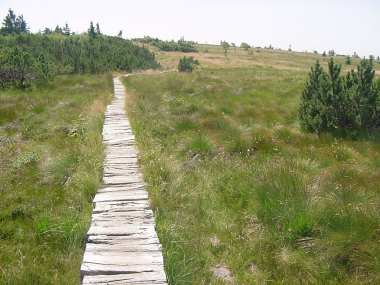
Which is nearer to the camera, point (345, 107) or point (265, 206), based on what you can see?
point (265, 206)

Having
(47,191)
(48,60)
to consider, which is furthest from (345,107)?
(48,60)

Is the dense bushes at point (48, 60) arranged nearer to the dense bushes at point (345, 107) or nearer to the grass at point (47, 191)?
the grass at point (47, 191)

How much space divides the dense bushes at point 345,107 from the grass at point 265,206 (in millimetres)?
774

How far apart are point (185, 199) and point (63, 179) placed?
8.35ft

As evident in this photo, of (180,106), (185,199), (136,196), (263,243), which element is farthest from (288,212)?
(180,106)

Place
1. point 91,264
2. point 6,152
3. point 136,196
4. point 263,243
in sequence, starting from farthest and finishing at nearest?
point 6,152, point 136,196, point 263,243, point 91,264

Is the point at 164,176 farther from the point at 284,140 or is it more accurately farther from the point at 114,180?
the point at 284,140

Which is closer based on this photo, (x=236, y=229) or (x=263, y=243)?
(x=263, y=243)

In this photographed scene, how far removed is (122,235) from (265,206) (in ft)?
7.27

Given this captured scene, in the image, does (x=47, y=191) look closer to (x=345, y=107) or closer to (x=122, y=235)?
(x=122, y=235)

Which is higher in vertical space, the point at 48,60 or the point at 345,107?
→ the point at 48,60

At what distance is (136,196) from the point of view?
6.29 meters

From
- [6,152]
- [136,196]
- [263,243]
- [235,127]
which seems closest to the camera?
[263,243]

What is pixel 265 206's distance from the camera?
5891 millimetres
